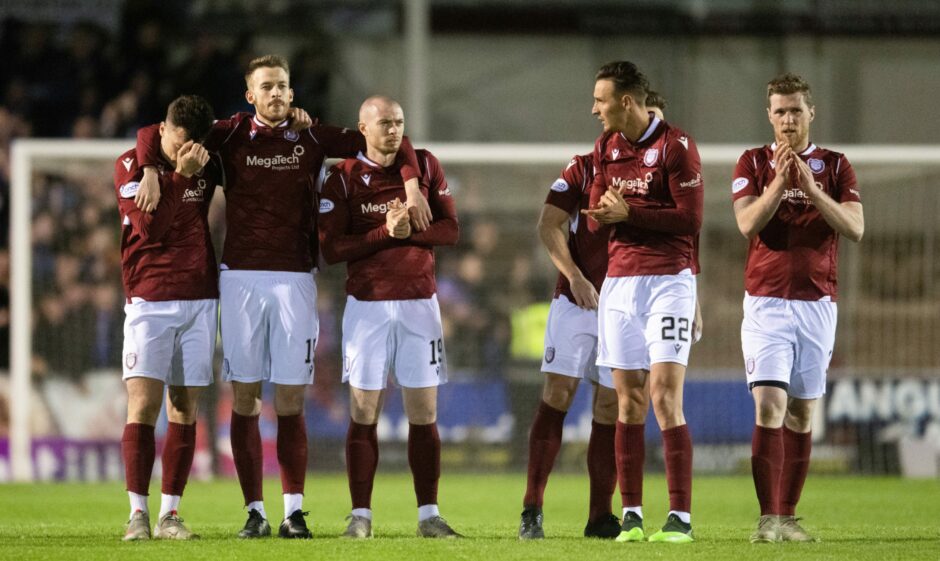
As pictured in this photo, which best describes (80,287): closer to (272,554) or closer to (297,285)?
(297,285)

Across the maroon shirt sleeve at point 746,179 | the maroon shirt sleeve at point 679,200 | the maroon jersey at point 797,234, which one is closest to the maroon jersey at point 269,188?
the maroon shirt sleeve at point 679,200

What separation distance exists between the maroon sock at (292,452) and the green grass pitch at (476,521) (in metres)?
0.31

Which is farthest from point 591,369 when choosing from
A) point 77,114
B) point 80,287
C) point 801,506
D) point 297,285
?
point 77,114

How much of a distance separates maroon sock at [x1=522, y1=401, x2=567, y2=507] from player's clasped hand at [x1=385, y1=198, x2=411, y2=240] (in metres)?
1.09

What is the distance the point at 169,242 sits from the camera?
707 centimetres

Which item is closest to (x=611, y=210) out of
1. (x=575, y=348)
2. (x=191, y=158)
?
(x=575, y=348)

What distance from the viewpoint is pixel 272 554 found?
20.1 ft

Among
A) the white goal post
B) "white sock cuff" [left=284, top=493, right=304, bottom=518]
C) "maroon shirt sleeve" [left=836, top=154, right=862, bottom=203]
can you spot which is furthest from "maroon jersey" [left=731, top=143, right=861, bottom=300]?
the white goal post

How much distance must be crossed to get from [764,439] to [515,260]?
7315 millimetres

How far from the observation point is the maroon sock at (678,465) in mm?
6512

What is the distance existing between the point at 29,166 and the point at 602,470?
7.31 meters

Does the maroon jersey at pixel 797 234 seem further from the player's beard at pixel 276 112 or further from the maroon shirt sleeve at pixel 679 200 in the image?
the player's beard at pixel 276 112

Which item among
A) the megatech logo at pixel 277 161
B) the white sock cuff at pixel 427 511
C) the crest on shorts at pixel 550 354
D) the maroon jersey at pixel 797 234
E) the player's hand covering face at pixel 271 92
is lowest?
the white sock cuff at pixel 427 511

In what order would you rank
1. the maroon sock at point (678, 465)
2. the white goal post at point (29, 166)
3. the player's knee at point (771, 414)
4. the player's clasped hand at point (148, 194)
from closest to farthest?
the maroon sock at point (678, 465)
the player's knee at point (771, 414)
the player's clasped hand at point (148, 194)
the white goal post at point (29, 166)
